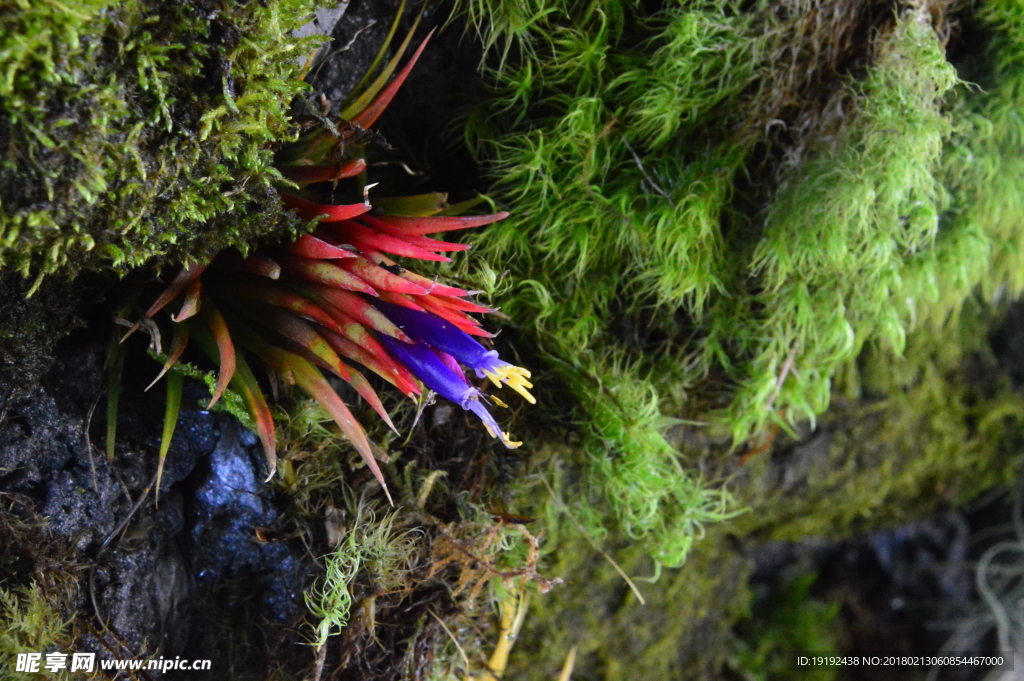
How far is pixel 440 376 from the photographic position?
1010mm

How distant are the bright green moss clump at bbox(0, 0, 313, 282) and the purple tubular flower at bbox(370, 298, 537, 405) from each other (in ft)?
0.82

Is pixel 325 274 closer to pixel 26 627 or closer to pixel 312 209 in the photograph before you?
pixel 312 209

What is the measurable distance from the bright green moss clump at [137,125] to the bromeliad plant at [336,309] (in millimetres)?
80

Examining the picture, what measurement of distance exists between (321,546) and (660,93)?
104cm

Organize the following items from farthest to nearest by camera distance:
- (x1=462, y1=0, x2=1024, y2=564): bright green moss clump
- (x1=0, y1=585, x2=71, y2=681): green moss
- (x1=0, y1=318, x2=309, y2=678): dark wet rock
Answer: (x1=462, y1=0, x2=1024, y2=564): bright green moss clump, (x1=0, y1=318, x2=309, y2=678): dark wet rock, (x1=0, y1=585, x2=71, y2=681): green moss

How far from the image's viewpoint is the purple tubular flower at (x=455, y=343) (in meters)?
0.99

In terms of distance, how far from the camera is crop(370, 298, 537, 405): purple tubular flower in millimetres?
990

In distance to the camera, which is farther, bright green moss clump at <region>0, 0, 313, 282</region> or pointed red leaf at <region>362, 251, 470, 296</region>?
pointed red leaf at <region>362, 251, 470, 296</region>

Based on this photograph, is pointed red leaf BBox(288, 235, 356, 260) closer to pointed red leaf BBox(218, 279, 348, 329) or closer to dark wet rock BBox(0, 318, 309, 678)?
pointed red leaf BBox(218, 279, 348, 329)

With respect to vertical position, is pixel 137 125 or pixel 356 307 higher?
pixel 137 125

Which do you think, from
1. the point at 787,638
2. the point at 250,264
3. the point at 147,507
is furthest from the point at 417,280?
the point at 787,638

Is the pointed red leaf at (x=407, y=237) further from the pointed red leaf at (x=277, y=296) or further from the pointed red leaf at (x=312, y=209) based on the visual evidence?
the pointed red leaf at (x=277, y=296)

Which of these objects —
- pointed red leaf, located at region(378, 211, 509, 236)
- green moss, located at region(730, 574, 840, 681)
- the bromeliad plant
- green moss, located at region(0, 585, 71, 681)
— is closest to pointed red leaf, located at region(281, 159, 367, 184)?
the bromeliad plant

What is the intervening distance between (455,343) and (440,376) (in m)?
0.06
